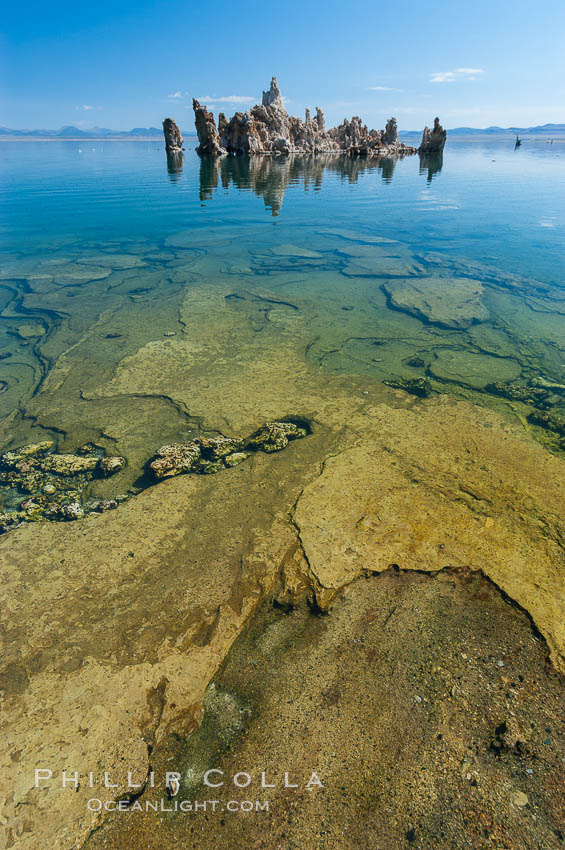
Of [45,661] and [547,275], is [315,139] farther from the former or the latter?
[45,661]

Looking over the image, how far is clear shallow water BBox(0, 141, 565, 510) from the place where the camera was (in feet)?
15.3

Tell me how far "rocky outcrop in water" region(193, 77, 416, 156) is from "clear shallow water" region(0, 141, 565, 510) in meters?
41.6

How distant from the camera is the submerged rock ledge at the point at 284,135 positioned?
161 ft

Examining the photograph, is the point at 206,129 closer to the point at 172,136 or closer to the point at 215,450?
the point at 172,136

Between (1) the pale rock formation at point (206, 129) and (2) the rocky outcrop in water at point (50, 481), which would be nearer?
(2) the rocky outcrop in water at point (50, 481)

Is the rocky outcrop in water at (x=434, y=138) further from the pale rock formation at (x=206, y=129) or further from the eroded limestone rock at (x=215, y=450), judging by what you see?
the eroded limestone rock at (x=215, y=450)

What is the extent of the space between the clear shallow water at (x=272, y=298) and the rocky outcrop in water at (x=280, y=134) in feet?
136

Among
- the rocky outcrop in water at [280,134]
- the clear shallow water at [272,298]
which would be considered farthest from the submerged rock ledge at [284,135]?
the clear shallow water at [272,298]

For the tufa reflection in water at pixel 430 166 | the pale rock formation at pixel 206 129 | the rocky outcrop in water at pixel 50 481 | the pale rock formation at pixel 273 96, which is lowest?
the rocky outcrop in water at pixel 50 481

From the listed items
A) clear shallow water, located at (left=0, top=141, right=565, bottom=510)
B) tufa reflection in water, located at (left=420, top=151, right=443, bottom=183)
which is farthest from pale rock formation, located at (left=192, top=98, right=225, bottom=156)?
clear shallow water, located at (left=0, top=141, right=565, bottom=510)

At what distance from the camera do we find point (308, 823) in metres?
1.54

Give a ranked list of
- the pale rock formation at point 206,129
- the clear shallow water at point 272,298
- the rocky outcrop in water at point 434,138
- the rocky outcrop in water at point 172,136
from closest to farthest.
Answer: the clear shallow water at point 272,298, the pale rock formation at point 206,129, the rocky outcrop in water at point 172,136, the rocky outcrop in water at point 434,138

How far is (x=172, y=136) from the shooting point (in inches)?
2194

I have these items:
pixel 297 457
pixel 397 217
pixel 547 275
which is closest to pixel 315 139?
pixel 397 217
